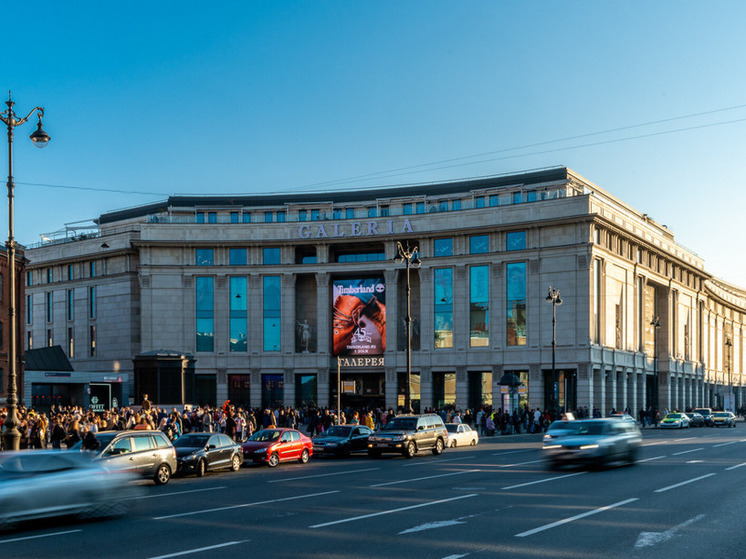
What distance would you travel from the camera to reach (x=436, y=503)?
1841 cm

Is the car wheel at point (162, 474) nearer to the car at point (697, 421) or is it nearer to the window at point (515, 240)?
the window at point (515, 240)

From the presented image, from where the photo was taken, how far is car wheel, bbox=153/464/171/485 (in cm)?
2386

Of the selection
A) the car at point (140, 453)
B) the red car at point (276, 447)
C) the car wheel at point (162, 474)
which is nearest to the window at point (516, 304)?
the red car at point (276, 447)

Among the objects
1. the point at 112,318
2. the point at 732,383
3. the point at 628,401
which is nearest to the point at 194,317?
the point at 112,318

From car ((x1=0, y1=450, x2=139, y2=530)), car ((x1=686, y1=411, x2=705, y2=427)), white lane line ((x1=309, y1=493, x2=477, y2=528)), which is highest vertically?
car ((x1=0, y1=450, x2=139, y2=530))

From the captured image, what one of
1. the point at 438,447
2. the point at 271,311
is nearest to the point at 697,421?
the point at 271,311

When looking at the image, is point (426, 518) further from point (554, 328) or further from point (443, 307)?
point (443, 307)

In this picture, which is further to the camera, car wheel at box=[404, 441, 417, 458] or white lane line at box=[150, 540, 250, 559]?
car wheel at box=[404, 441, 417, 458]

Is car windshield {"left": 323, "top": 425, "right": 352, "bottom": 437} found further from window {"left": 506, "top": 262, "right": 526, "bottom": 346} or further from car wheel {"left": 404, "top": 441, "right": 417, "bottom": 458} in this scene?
window {"left": 506, "top": 262, "right": 526, "bottom": 346}

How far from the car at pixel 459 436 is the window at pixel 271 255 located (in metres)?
37.8

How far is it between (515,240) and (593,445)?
46.9 meters

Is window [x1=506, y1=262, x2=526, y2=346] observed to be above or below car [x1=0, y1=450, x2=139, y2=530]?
above

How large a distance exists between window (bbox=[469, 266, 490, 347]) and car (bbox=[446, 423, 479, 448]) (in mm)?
28270

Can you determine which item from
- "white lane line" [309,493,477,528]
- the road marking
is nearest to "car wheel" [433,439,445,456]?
"white lane line" [309,493,477,528]
